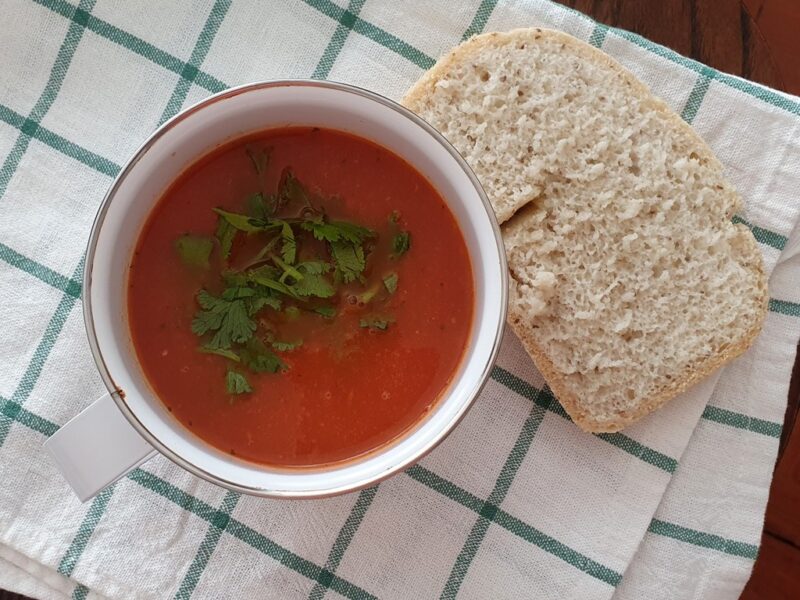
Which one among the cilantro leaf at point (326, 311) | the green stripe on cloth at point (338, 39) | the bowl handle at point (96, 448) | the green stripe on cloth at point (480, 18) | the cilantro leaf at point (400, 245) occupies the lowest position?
the bowl handle at point (96, 448)

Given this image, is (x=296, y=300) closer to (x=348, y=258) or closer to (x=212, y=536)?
(x=348, y=258)

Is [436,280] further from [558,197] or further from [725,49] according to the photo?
[725,49]

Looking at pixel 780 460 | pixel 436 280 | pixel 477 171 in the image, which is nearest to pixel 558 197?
pixel 477 171

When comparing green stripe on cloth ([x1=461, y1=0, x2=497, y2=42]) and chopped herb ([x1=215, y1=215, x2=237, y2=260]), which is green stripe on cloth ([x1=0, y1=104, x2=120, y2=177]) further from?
green stripe on cloth ([x1=461, y1=0, x2=497, y2=42])

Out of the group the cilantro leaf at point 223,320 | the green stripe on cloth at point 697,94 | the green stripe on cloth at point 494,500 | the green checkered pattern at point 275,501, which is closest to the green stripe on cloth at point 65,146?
the green checkered pattern at point 275,501

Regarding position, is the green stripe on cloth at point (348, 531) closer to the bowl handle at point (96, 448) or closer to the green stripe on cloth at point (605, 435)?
the green stripe on cloth at point (605, 435)

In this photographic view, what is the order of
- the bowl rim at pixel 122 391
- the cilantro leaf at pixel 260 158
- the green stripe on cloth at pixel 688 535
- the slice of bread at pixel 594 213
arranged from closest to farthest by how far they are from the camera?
1. the bowl rim at pixel 122 391
2. the cilantro leaf at pixel 260 158
3. the slice of bread at pixel 594 213
4. the green stripe on cloth at pixel 688 535
